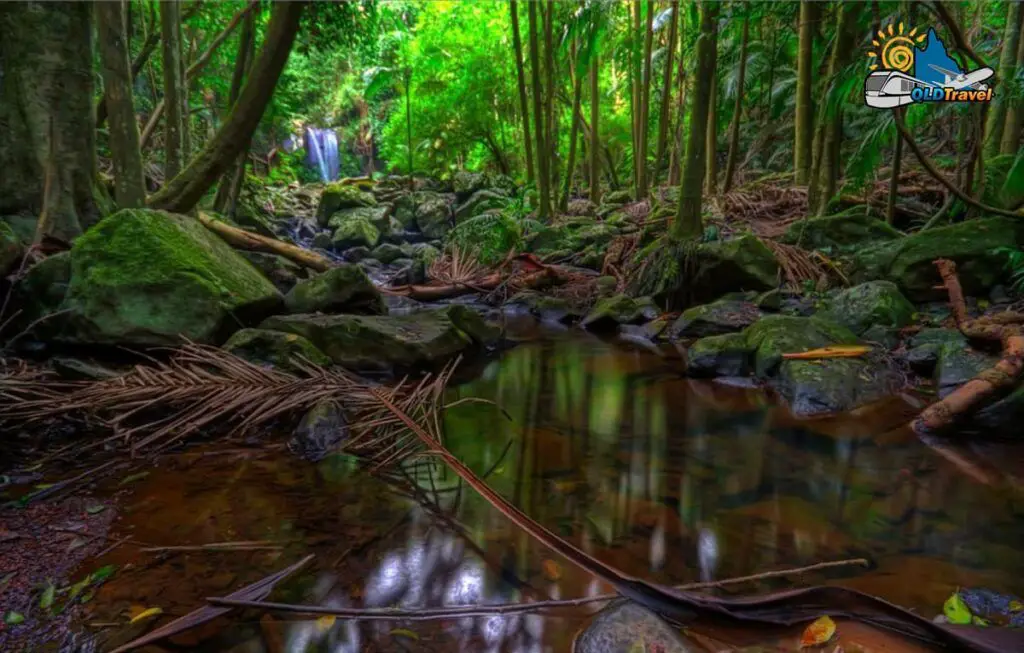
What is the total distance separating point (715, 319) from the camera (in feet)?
18.4

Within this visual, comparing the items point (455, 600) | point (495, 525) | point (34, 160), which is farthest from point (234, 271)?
point (455, 600)

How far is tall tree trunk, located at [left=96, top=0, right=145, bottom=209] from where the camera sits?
495 cm

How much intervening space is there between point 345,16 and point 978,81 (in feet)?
24.8

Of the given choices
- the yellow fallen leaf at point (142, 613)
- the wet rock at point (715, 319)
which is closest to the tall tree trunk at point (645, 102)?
the wet rock at point (715, 319)

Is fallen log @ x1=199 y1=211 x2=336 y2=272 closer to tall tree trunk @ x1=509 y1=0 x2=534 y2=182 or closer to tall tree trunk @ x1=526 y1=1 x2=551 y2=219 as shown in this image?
tall tree trunk @ x1=526 y1=1 x2=551 y2=219

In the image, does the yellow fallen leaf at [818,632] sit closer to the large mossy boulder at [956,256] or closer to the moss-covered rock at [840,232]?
the large mossy boulder at [956,256]

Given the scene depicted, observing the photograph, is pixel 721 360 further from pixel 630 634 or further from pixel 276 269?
pixel 276 269

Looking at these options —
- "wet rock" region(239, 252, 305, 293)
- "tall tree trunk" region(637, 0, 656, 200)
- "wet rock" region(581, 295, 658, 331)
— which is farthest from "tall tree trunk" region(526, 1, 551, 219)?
"wet rock" region(239, 252, 305, 293)

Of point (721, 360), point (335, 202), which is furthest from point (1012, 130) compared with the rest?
point (335, 202)

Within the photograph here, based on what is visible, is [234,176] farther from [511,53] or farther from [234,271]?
[511,53]

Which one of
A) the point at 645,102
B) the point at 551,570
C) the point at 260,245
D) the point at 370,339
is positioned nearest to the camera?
the point at 551,570

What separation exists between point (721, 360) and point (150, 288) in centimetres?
416

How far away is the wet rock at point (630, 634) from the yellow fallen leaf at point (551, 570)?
315 mm

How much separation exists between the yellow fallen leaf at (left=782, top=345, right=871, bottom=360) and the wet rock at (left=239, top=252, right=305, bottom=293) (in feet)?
16.5
